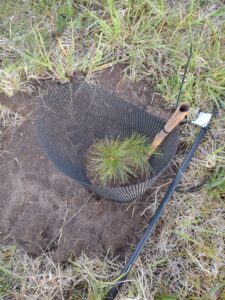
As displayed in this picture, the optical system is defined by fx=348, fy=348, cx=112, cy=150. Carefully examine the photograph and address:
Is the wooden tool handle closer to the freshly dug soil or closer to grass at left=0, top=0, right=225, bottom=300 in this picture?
the freshly dug soil

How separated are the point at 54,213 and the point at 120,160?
35 centimetres

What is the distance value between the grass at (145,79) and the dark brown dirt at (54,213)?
0.18 ft

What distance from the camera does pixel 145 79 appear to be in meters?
1.56

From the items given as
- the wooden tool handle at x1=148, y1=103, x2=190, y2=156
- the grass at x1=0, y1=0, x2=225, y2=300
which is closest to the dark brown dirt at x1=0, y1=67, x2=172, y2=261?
the grass at x1=0, y1=0, x2=225, y2=300

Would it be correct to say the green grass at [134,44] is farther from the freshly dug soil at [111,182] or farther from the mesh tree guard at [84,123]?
the freshly dug soil at [111,182]

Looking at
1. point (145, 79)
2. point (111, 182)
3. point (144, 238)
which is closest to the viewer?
point (144, 238)

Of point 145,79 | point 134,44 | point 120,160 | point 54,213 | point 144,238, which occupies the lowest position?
point 54,213

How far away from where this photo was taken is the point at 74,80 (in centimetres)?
155

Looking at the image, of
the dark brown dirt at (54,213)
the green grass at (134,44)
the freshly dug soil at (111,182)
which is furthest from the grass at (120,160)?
the green grass at (134,44)

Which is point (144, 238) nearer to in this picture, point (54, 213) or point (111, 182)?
point (111, 182)

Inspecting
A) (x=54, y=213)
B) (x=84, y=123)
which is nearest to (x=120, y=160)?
(x=84, y=123)

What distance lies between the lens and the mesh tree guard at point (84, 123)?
1328 mm

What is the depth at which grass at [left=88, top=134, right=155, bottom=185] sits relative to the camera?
1354 mm

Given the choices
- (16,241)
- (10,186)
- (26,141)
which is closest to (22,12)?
(26,141)
